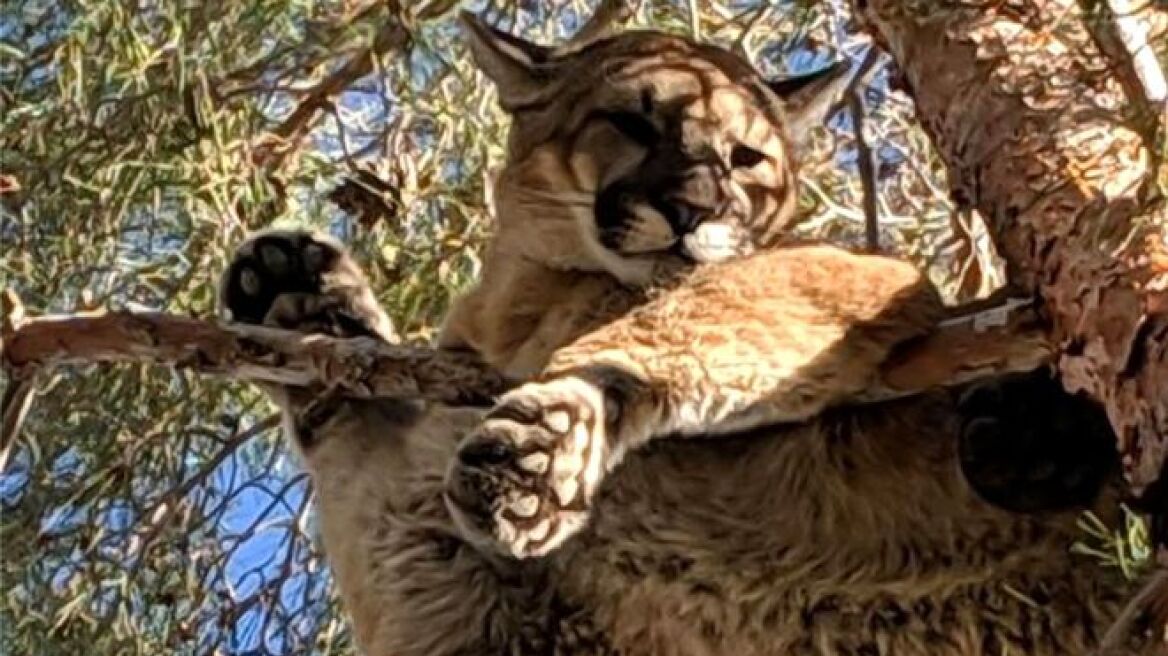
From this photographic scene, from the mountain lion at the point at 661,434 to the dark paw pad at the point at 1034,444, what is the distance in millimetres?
15

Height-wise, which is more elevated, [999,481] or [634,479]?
[634,479]

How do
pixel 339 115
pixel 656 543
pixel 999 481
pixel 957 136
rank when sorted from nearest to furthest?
pixel 957 136, pixel 999 481, pixel 656 543, pixel 339 115

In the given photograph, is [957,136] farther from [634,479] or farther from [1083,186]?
[634,479]

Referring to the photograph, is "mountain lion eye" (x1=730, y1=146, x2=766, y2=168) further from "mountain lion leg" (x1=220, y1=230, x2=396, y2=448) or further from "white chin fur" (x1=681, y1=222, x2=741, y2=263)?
"mountain lion leg" (x1=220, y1=230, x2=396, y2=448)

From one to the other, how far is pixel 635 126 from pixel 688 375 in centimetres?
93

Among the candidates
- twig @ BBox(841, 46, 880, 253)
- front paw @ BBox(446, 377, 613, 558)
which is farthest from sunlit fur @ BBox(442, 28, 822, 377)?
front paw @ BBox(446, 377, 613, 558)

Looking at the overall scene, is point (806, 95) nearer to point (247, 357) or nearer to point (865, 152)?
point (865, 152)

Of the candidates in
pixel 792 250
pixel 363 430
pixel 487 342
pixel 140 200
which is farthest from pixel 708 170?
pixel 140 200

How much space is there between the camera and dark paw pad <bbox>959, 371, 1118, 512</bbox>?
11.5 feet

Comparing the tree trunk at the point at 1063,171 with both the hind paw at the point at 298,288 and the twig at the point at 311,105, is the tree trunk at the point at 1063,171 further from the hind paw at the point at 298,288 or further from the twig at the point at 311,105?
the twig at the point at 311,105

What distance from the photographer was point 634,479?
4102 millimetres

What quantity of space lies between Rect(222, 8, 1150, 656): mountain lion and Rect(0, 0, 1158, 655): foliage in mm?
311

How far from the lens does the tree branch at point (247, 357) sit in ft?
12.9

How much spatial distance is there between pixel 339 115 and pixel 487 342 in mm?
793
